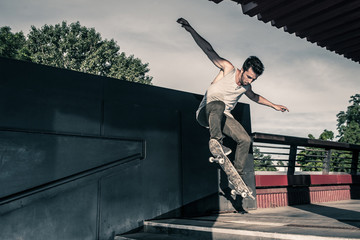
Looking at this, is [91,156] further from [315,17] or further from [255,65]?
[315,17]

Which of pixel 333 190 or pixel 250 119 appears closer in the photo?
pixel 250 119

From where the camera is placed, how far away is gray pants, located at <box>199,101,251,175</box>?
3990 millimetres

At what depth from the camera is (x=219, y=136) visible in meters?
3.94

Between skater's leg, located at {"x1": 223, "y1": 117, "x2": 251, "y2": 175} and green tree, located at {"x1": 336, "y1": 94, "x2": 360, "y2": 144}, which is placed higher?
green tree, located at {"x1": 336, "y1": 94, "x2": 360, "y2": 144}

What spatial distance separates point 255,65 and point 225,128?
105 centimetres

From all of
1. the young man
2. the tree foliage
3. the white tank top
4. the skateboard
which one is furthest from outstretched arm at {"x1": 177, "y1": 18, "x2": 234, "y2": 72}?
the tree foliage

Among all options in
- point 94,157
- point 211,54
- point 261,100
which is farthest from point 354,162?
point 94,157

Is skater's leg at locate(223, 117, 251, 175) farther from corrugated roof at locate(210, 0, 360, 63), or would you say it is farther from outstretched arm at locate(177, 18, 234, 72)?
corrugated roof at locate(210, 0, 360, 63)

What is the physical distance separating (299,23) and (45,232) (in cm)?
409

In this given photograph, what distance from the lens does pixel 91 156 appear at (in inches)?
142

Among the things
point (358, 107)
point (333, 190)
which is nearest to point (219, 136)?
point (333, 190)

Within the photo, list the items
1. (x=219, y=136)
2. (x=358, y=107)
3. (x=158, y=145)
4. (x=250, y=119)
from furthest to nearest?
(x=358, y=107) → (x=250, y=119) → (x=158, y=145) → (x=219, y=136)

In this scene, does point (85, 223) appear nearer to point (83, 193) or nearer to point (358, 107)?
point (83, 193)

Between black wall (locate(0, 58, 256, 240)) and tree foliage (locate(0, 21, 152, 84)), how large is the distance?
29364mm
